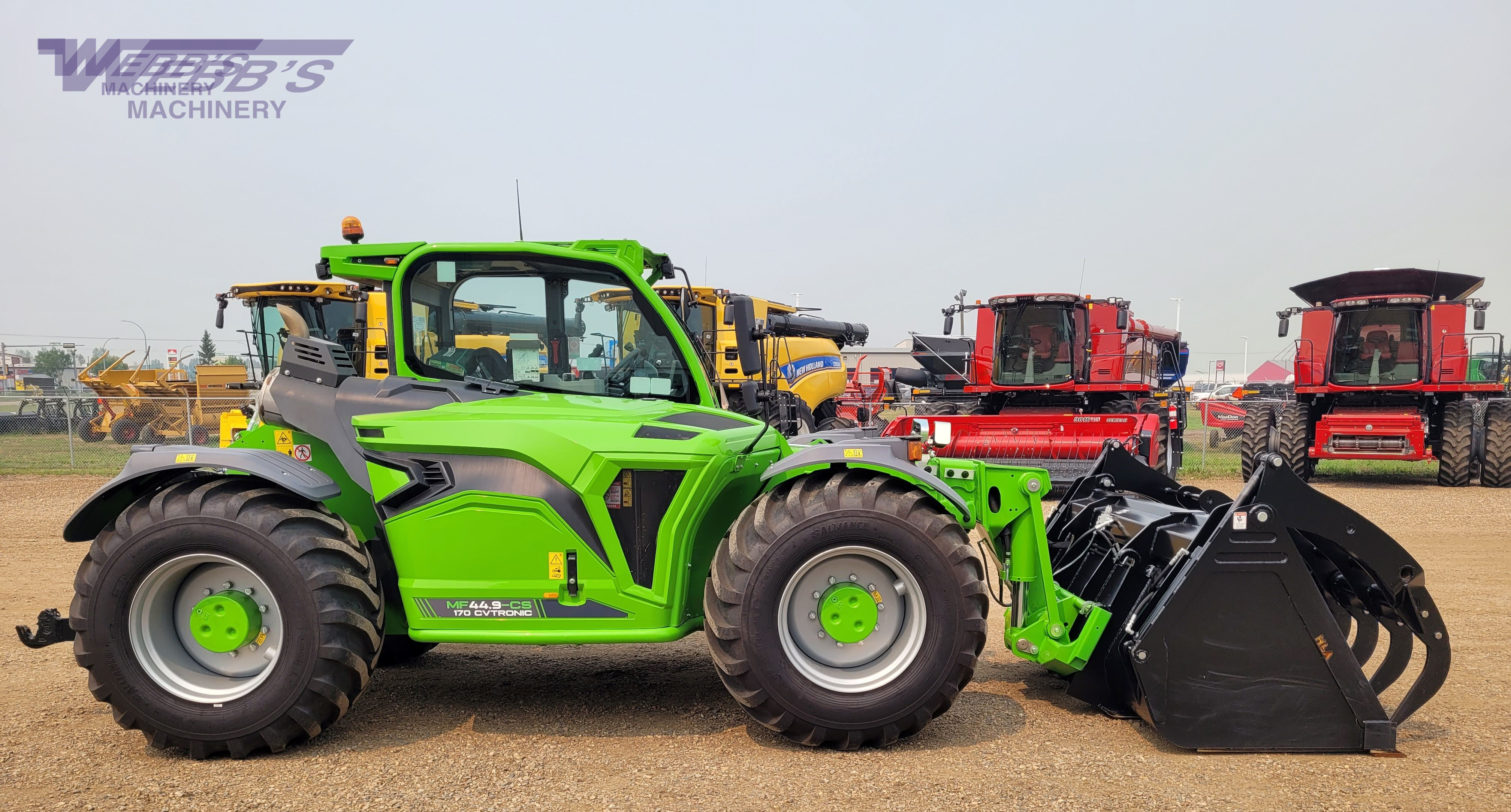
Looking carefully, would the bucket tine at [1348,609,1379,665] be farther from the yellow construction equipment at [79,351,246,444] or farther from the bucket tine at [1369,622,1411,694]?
the yellow construction equipment at [79,351,246,444]

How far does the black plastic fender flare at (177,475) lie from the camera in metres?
4.01

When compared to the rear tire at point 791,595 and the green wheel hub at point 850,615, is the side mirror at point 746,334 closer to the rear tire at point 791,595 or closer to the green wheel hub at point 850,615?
the rear tire at point 791,595

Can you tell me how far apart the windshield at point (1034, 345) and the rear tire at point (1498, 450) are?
6.53 metres

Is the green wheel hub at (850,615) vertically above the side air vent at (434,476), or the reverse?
the side air vent at (434,476)

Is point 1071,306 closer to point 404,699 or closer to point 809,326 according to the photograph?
point 809,326

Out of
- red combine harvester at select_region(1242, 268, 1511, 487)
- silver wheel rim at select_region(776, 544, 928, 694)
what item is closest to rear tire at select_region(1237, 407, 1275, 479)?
red combine harvester at select_region(1242, 268, 1511, 487)

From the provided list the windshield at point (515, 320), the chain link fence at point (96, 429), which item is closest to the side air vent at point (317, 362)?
the windshield at point (515, 320)

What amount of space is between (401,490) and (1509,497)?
15.7 m

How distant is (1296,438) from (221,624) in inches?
647

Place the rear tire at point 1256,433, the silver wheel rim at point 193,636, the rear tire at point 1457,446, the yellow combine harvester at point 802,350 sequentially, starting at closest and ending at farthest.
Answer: the silver wheel rim at point 193,636 → the yellow combine harvester at point 802,350 → the rear tire at point 1457,446 → the rear tire at point 1256,433

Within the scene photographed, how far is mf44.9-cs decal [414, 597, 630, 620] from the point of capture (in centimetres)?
405

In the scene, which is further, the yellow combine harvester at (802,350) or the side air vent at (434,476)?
the yellow combine harvester at (802,350)

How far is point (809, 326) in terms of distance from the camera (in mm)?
15727

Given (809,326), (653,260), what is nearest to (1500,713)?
(653,260)
